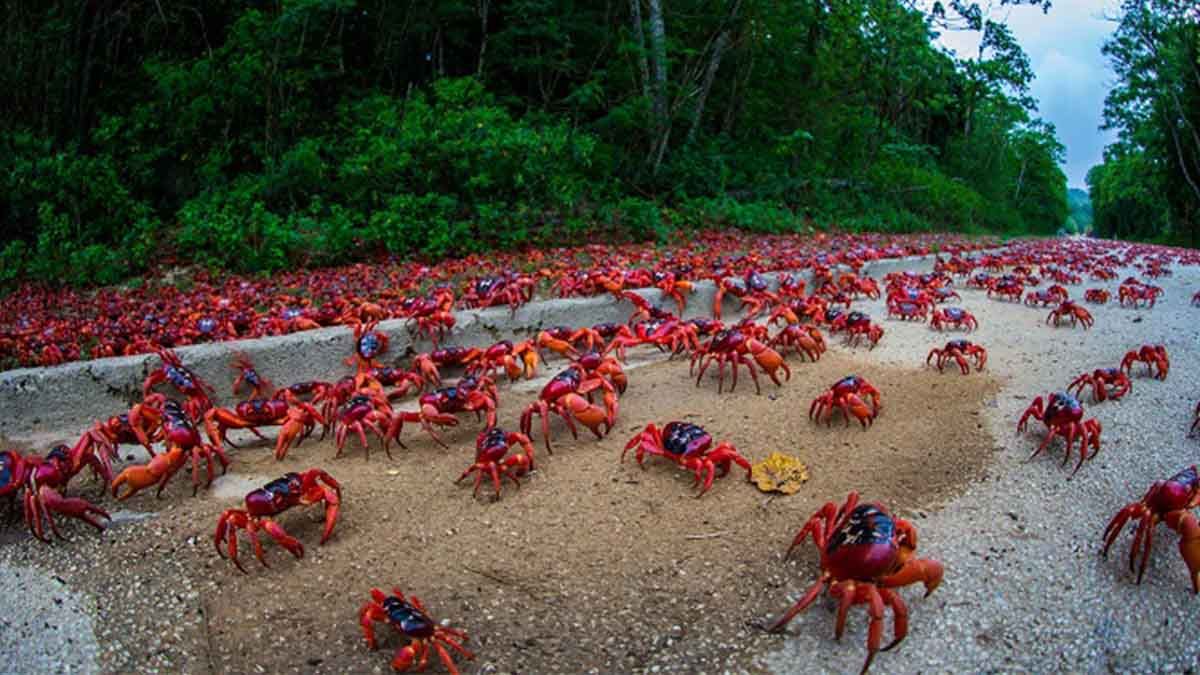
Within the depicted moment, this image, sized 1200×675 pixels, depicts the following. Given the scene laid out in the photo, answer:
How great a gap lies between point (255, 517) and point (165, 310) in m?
4.89

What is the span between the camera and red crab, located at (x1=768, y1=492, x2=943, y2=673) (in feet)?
7.95

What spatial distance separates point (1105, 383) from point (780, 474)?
2.65 m

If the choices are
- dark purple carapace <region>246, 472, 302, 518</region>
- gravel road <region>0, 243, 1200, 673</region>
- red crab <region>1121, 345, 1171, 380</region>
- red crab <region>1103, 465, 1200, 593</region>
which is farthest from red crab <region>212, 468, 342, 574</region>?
red crab <region>1121, 345, 1171, 380</region>

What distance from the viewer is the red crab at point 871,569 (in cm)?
242

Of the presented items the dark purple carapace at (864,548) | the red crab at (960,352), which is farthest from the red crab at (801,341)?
the dark purple carapace at (864,548)

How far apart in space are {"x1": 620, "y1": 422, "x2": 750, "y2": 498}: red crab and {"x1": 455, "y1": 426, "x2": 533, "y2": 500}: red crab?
640 mm

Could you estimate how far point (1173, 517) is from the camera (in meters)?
2.72

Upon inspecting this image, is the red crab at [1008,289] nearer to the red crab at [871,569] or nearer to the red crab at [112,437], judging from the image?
the red crab at [871,569]

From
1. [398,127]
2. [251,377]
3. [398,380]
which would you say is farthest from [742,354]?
[398,127]

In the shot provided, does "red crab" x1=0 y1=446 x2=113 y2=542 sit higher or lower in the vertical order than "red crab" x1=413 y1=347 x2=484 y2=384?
lower

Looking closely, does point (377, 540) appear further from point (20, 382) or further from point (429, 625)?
point (20, 382)

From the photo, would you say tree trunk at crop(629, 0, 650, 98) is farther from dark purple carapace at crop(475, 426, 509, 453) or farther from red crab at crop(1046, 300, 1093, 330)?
dark purple carapace at crop(475, 426, 509, 453)

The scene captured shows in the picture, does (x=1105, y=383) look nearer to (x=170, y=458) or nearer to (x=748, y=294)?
(x=748, y=294)

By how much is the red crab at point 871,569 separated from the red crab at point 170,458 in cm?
305
